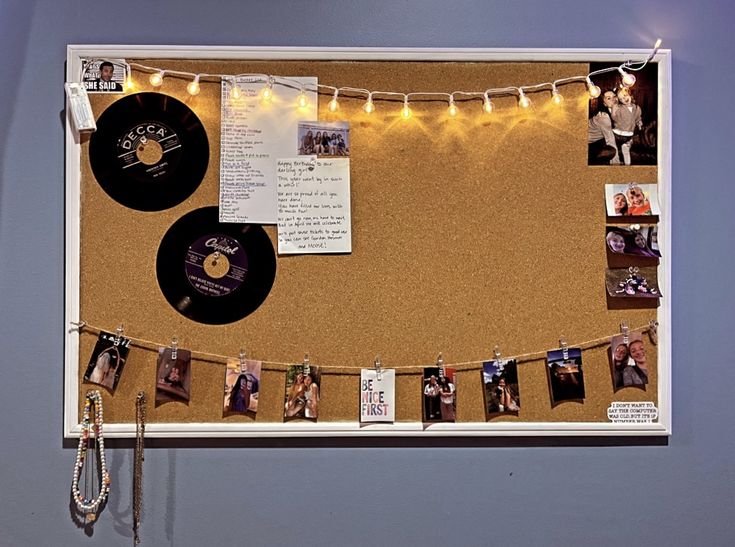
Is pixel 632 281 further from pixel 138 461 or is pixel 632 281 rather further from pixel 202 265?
pixel 138 461

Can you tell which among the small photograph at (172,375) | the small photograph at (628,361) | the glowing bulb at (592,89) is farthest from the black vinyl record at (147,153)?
the small photograph at (628,361)

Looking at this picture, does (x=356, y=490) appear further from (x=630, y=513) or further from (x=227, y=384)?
(x=630, y=513)

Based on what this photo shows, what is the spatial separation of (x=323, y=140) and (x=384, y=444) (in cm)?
58

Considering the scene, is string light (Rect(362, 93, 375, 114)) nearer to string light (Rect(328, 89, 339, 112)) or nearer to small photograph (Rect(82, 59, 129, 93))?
string light (Rect(328, 89, 339, 112))

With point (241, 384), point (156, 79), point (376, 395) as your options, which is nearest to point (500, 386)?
point (376, 395)

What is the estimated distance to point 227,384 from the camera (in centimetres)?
126

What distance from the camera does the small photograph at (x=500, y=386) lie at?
1277mm

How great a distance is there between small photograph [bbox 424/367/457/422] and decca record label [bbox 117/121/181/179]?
2.03ft

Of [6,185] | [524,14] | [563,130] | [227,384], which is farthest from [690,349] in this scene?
[6,185]

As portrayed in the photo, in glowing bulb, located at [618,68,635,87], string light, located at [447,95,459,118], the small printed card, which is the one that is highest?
glowing bulb, located at [618,68,635,87]

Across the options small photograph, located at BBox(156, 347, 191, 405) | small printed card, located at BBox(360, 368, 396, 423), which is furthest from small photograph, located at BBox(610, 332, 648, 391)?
small photograph, located at BBox(156, 347, 191, 405)

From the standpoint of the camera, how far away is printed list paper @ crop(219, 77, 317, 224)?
1266 millimetres

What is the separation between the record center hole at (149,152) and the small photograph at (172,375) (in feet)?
1.15

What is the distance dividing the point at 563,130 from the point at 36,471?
1179 mm
